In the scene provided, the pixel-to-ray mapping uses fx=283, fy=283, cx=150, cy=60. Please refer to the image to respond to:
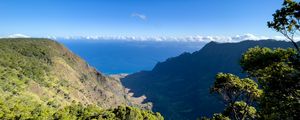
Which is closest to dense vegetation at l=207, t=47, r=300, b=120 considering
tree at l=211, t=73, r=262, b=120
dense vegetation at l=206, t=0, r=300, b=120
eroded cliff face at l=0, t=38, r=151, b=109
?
dense vegetation at l=206, t=0, r=300, b=120

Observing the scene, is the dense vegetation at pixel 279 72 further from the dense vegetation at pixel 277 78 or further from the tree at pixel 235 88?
the tree at pixel 235 88

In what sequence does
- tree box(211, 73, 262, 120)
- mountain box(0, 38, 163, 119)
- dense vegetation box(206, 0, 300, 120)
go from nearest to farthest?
dense vegetation box(206, 0, 300, 120), tree box(211, 73, 262, 120), mountain box(0, 38, 163, 119)

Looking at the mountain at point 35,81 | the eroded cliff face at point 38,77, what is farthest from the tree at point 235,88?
the eroded cliff face at point 38,77

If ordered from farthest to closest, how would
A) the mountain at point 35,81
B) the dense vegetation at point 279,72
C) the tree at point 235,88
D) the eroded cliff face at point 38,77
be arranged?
1. the eroded cliff face at point 38,77
2. the mountain at point 35,81
3. the tree at point 235,88
4. the dense vegetation at point 279,72

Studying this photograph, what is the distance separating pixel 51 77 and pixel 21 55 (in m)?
27.3

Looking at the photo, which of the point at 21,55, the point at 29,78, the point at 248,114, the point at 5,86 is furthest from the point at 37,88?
the point at 248,114

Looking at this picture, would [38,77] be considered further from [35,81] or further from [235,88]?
[235,88]

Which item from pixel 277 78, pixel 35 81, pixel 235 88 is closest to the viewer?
pixel 277 78

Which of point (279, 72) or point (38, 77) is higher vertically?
point (279, 72)

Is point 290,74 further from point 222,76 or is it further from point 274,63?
point 222,76

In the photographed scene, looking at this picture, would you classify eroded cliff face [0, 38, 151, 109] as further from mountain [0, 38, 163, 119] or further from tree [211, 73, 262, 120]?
tree [211, 73, 262, 120]

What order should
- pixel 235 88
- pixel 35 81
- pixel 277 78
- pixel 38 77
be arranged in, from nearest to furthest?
pixel 277 78 → pixel 235 88 → pixel 35 81 → pixel 38 77

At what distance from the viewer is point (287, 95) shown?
22750mm

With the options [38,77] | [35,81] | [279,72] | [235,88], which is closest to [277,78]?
[279,72]
